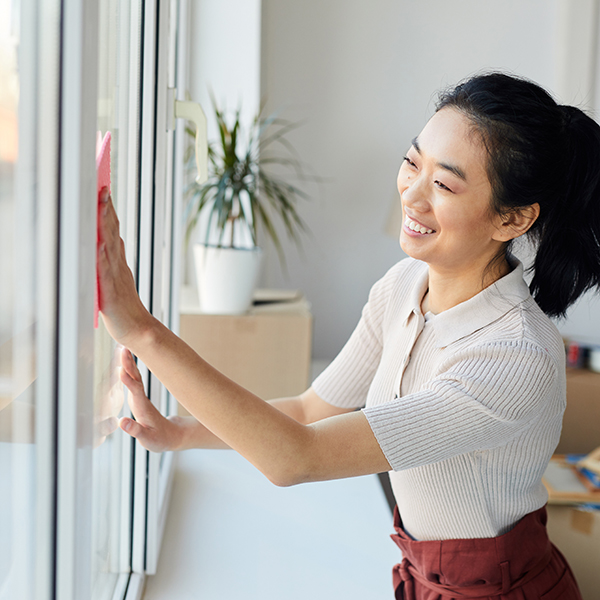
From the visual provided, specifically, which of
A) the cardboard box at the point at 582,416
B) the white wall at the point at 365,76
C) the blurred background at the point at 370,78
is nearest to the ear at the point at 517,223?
the cardboard box at the point at 582,416

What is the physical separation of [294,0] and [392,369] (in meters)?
2.48

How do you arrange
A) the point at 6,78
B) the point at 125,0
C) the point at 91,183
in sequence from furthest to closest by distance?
the point at 125,0
the point at 91,183
the point at 6,78

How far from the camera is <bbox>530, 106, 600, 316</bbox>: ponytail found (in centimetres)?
89

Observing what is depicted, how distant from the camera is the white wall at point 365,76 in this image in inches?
119

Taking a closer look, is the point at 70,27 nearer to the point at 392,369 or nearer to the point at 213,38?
the point at 392,369

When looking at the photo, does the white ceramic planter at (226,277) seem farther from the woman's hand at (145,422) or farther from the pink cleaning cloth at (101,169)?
the pink cleaning cloth at (101,169)

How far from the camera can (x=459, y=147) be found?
2.76 ft

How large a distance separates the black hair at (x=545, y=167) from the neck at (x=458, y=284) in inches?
1.9

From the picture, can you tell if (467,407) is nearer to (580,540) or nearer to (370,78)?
(580,540)

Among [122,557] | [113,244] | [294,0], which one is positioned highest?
[294,0]

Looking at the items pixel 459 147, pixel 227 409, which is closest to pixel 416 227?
pixel 459 147

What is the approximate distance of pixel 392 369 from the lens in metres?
1.01

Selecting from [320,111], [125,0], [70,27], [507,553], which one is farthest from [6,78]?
[320,111]

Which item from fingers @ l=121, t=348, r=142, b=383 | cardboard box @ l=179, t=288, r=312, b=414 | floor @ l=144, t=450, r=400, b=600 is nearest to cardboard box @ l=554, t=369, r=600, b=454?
cardboard box @ l=179, t=288, r=312, b=414
